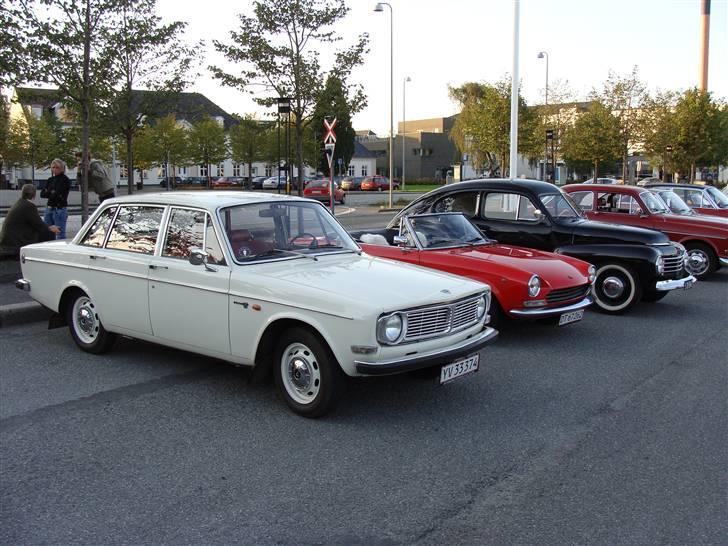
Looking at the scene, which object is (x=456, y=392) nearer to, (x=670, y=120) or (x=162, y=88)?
(x=162, y=88)

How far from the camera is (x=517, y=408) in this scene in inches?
213

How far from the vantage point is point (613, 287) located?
9.30 m

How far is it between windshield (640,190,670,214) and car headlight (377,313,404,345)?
28.7ft

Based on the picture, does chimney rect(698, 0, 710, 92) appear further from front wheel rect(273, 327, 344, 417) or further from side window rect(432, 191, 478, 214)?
front wheel rect(273, 327, 344, 417)

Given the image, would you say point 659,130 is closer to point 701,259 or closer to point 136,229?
point 701,259

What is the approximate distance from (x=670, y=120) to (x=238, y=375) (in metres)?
40.7

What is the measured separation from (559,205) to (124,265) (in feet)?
21.7

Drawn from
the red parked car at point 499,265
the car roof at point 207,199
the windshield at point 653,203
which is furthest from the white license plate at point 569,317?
the windshield at point 653,203

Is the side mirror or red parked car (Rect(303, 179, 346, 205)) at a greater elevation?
red parked car (Rect(303, 179, 346, 205))

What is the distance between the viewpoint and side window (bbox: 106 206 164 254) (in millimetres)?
6211

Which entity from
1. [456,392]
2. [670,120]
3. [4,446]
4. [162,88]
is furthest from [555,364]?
[670,120]

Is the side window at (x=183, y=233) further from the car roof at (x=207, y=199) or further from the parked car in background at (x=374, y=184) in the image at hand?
the parked car in background at (x=374, y=184)

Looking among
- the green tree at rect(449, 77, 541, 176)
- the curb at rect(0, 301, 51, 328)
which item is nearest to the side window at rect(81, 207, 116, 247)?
the curb at rect(0, 301, 51, 328)

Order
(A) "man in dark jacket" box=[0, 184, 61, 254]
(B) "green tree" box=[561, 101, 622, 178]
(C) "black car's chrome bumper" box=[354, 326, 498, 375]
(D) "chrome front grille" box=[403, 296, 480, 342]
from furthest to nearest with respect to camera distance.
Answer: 1. (B) "green tree" box=[561, 101, 622, 178]
2. (A) "man in dark jacket" box=[0, 184, 61, 254]
3. (D) "chrome front grille" box=[403, 296, 480, 342]
4. (C) "black car's chrome bumper" box=[354, 326, 498, 375]
